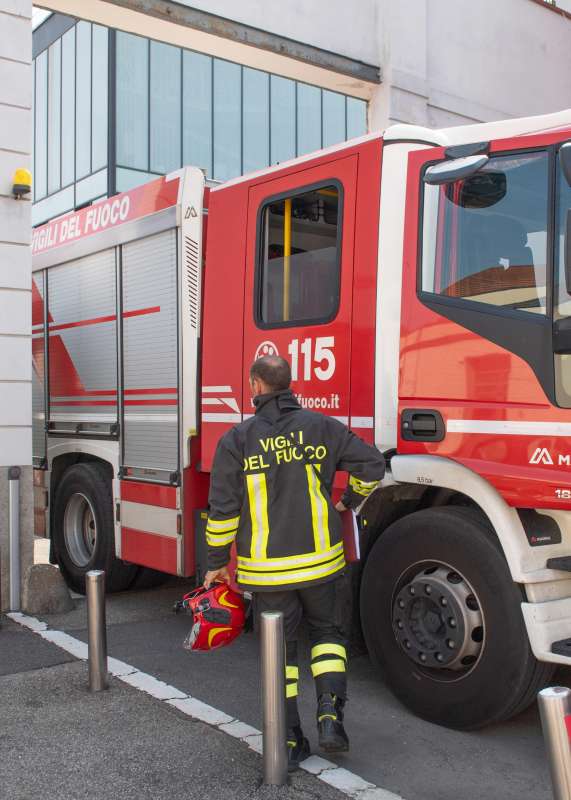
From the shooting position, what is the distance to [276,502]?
3.89 metres

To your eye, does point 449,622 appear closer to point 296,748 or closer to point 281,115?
point 296,748

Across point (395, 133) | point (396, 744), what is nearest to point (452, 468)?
point (396, 744)

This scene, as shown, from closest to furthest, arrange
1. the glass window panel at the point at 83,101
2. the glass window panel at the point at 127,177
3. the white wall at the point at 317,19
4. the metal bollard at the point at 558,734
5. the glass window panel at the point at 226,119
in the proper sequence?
the metal bollard at the point at 558,734 < the white wall at the point at 317,19 < the glass window panel at the point at 127,177 < the glass window panel at the point at 83,101 < the glass window panel at the point at 226,119

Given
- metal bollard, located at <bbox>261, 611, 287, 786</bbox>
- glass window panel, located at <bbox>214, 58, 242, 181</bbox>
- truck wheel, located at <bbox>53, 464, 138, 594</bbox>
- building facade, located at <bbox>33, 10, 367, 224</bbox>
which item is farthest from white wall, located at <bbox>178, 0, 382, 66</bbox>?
glass window panel, located at <bbox>214, 58, 242, 181</bbox>

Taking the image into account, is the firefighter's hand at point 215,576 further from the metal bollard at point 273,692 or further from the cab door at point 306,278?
the cab door at point 306,278

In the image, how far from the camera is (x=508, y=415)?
411 centimetres

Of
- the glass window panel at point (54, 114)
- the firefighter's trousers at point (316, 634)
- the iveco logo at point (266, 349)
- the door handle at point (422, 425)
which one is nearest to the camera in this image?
the firefighter's trousers at point (316, 634)

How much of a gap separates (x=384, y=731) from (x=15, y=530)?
3.49 m

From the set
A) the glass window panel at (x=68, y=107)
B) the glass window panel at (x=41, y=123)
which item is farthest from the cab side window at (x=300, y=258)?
the glass window panel at (x=41, y=123)

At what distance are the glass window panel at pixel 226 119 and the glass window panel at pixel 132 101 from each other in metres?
2.19

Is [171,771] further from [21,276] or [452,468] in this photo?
[21,276]

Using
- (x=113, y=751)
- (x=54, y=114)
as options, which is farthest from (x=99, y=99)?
(x=113, y=751)

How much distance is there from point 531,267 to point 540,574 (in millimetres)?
1352

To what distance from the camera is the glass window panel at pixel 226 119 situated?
89.7 ft
